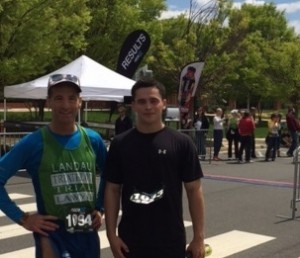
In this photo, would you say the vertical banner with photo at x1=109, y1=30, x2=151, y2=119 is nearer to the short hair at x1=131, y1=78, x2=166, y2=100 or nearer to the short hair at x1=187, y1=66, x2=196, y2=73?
the short hair at x1=187, y1=66, x2=196, y2=73

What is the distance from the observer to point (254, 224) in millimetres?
8336

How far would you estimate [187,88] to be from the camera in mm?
20016

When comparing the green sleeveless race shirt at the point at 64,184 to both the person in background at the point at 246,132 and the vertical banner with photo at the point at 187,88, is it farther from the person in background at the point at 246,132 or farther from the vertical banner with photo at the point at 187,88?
the vertical banner with photo at the point at 187,88

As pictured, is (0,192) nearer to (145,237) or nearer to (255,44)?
(145,237)

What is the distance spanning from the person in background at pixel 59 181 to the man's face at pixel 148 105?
0.37 metres

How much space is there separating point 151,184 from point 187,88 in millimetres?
17002

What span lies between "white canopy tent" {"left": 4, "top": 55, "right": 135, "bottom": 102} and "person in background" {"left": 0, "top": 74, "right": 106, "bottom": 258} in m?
11.0

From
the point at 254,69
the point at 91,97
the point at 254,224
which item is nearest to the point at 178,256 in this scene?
the point at 254,224

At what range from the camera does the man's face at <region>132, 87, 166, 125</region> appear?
321cm

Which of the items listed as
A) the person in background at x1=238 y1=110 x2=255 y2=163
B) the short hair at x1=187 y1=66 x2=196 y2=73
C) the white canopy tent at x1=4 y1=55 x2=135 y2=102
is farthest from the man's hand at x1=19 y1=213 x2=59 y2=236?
the short hair at x1=187 y1=66 x2=196 y2=73

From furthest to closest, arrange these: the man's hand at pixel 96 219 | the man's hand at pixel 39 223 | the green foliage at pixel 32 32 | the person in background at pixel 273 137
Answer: the person in background at pixel 273 137 → the green foliage at pixel 32 32 → the man's hand at pixel 96 219 → the man's hand at pixel 39 223

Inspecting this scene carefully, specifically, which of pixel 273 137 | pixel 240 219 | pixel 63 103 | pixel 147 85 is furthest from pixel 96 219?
pixel 273 137

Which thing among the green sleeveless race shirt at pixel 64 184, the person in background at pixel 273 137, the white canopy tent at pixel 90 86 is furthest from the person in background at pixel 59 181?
the person in background at pixel 273 137

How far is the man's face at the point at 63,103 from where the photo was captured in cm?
321
